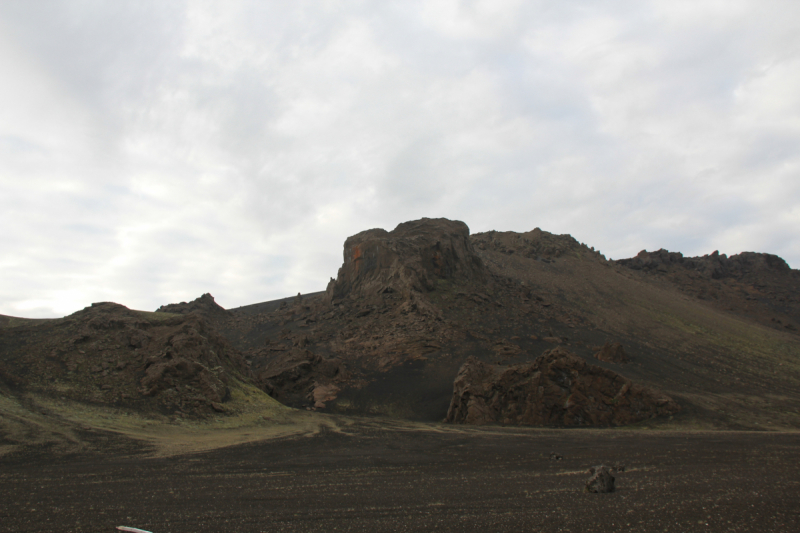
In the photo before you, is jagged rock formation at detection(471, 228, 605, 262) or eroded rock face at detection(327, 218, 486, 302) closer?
eroded rock face at detection(327, 218, 486, 302)

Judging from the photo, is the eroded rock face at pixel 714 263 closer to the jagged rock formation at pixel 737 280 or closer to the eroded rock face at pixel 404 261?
the jagged rock formation at pixel 737 280

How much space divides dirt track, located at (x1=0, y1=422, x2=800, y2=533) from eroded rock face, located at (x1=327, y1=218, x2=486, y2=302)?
3579 cm

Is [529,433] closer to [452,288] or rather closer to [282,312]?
[452,288]

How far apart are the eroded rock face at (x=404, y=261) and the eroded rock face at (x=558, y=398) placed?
23.9 m

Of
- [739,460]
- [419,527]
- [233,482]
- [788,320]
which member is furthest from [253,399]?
[788,320]

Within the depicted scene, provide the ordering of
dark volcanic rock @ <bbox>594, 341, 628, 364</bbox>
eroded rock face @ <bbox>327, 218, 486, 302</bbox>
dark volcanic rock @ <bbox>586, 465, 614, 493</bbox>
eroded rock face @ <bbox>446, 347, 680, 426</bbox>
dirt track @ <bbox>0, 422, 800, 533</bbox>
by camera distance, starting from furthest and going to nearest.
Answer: eroded rock face @ <bbox>327, 218, 486, 302</bbox> < dark volcanic rock @ <bbox>594, 341, 628, 364</bbox> < eroded rock face @ <bbox>446, 347, 680, 426</bbox> < dark volcanic rock @ <bbox>586, 465, 614, 493</bbox> < dirt track @ <bbox>0, 422, 800, 533</bbox>

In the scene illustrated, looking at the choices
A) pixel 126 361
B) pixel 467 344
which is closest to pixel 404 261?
pixel 467 344

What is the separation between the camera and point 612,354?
1513 inches

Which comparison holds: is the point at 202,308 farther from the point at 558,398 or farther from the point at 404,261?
the point at 558,398

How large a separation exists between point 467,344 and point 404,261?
15.8 metres

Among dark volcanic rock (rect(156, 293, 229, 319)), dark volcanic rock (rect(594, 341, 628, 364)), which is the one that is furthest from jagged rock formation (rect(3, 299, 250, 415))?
dark volcanic rock (rect(156, 293, 229, 319))

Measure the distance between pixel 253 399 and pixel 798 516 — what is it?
2457 centimetres

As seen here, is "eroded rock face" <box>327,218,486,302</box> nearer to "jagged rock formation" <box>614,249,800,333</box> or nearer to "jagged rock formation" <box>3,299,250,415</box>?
"jagged rock formation" <box>3,299,250,415</box>

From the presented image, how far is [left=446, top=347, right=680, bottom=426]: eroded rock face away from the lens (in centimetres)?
2381
